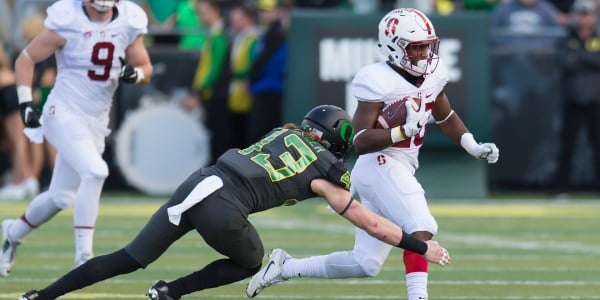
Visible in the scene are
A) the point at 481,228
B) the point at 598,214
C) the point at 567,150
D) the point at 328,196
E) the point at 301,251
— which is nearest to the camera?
the point at 328,196

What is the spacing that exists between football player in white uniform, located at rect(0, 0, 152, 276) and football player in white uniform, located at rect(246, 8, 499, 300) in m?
1.65

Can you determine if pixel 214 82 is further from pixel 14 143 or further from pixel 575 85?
pixel 575 85

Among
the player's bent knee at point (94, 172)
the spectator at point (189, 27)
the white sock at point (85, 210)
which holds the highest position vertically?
the player's bent knee at point (94, 172)

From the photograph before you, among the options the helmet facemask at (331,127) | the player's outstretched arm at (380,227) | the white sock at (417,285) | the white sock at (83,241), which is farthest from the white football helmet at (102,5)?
the white sock at (417,285)

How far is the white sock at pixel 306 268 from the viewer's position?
22.4ft

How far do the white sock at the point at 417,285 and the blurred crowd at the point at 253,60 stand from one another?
6.82 metres

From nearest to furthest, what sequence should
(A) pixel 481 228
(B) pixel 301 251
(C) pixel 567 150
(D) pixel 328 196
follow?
(D) pixel 328 196, (B) pixel 301 251, (A) pixel 481 228, (C) pixel 567 150

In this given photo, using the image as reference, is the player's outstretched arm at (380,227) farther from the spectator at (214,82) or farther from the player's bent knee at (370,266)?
the spectator at (214,82)

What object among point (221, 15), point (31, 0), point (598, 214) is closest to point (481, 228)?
point (598, 214)

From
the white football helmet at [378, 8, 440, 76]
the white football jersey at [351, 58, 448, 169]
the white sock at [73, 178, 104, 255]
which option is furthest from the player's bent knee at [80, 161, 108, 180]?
the white football helmet at [378, 8, 440, 76]

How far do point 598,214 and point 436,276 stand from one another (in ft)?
12.8

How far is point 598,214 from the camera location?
1183 cm

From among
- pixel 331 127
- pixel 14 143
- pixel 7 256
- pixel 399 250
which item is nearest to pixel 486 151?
pixel 331 127

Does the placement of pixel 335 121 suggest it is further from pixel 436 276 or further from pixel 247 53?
pixel 247 53
